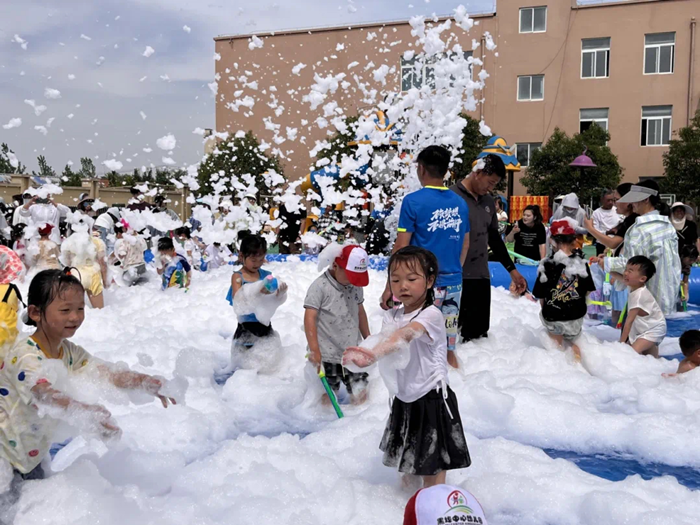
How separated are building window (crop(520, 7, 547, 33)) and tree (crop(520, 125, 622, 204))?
4.63 metres

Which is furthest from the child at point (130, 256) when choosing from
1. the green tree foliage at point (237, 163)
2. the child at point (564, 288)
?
the child at point (564, 288)

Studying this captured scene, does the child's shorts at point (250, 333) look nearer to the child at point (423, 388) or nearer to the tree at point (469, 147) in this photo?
the child at point (423, 388)

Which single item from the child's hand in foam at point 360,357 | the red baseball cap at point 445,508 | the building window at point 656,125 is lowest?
the red baseball cap at point 445,508

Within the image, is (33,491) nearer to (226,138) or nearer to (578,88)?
(226,138)

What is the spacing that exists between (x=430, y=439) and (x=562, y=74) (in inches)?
1042

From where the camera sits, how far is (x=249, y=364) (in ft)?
18.1

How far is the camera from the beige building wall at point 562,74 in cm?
2570

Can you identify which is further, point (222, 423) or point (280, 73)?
point (280, 73)

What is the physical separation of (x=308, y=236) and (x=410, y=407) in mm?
10696

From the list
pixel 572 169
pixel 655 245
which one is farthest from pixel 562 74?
pixel 655 245

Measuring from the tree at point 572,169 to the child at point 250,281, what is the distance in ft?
65.0

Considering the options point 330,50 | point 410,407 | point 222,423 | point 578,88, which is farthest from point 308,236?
point 578,88

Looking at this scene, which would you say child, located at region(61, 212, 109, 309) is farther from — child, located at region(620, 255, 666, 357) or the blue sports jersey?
child, located at region(620, 255, 666, 357)

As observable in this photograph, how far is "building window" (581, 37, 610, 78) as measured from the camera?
87.1 ft
